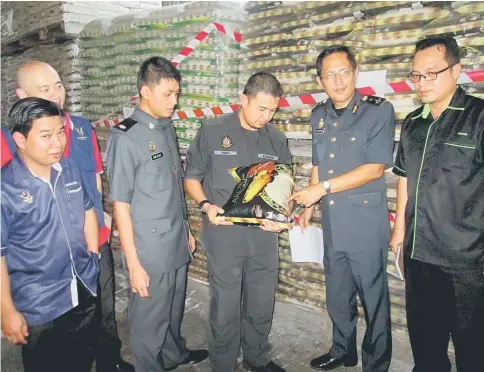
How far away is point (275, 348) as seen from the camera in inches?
134

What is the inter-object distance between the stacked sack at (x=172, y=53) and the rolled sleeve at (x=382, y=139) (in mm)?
1817

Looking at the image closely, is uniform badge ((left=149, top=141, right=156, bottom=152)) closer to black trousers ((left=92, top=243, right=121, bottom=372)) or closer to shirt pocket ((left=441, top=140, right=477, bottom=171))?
black trousers ((left=92, top=243, right=121, bottom=372))

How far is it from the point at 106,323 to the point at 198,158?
1631 mm

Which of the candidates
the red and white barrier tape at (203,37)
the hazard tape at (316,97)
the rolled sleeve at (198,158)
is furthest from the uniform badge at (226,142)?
the red and white barrier tape at (203,37)

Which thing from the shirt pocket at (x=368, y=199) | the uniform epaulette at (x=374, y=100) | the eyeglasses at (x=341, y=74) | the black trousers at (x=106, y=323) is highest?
the eyeglasses at (x=341, y=74)

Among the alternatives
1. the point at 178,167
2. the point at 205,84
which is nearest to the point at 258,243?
the point at 178,167

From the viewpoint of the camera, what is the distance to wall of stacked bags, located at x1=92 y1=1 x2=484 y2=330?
2725 mm

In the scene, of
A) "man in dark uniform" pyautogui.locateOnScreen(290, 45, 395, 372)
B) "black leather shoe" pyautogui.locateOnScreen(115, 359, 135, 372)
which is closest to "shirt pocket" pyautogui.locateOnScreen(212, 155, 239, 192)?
"man in dark uniform" pyautogui.locateOnScreen(290, 45, 395, 372)

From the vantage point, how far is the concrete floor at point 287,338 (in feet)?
10.4

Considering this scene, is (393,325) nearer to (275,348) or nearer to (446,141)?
(275,348)

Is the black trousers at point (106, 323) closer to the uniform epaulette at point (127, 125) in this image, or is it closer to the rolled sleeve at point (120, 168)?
the rolled sleeve at point (120, 168)

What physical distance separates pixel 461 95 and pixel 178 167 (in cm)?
210

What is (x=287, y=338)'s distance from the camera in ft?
11.6

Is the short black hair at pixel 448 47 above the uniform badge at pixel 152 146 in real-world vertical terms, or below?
above
